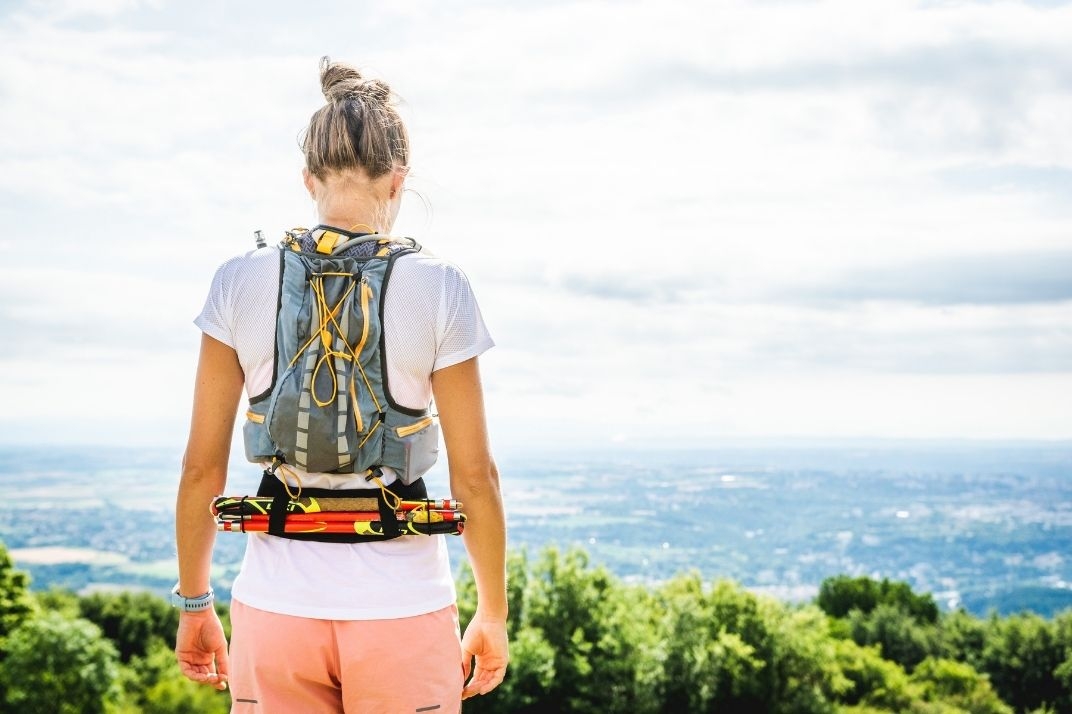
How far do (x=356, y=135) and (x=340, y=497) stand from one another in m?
0.95

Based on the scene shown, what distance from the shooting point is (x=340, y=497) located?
8.83 ft

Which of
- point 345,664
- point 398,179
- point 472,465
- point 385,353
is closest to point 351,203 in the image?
point 398,179

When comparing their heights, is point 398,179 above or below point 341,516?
above

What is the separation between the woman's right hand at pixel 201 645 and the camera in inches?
117

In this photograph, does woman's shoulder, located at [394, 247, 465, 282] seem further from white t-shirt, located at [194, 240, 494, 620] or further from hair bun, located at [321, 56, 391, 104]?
hair bun, located at [321, 56, 391, 104]

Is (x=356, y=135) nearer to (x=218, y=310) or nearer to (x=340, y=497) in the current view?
(x=218, y=310)

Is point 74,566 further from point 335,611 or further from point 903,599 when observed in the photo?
point 335,611

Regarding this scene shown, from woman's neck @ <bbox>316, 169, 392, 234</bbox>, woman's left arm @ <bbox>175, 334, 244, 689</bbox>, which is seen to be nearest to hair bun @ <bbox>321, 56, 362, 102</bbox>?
woman's neck @ <bbox>316, 169, 392, 234</bbox>

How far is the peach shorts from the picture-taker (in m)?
2.59

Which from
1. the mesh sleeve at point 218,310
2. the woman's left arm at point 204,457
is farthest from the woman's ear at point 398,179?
the woman's left arm at point 204,457

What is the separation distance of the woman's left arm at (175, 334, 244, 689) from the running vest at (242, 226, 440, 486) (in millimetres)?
134

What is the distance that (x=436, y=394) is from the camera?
2764mm

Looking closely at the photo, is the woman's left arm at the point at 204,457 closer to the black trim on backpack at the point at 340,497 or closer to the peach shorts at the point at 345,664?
the black trim on backpack at the point at 340,497

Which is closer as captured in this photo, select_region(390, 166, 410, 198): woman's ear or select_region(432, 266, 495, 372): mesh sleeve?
select_region(432, 266, 495, 372): mesh sleeve
